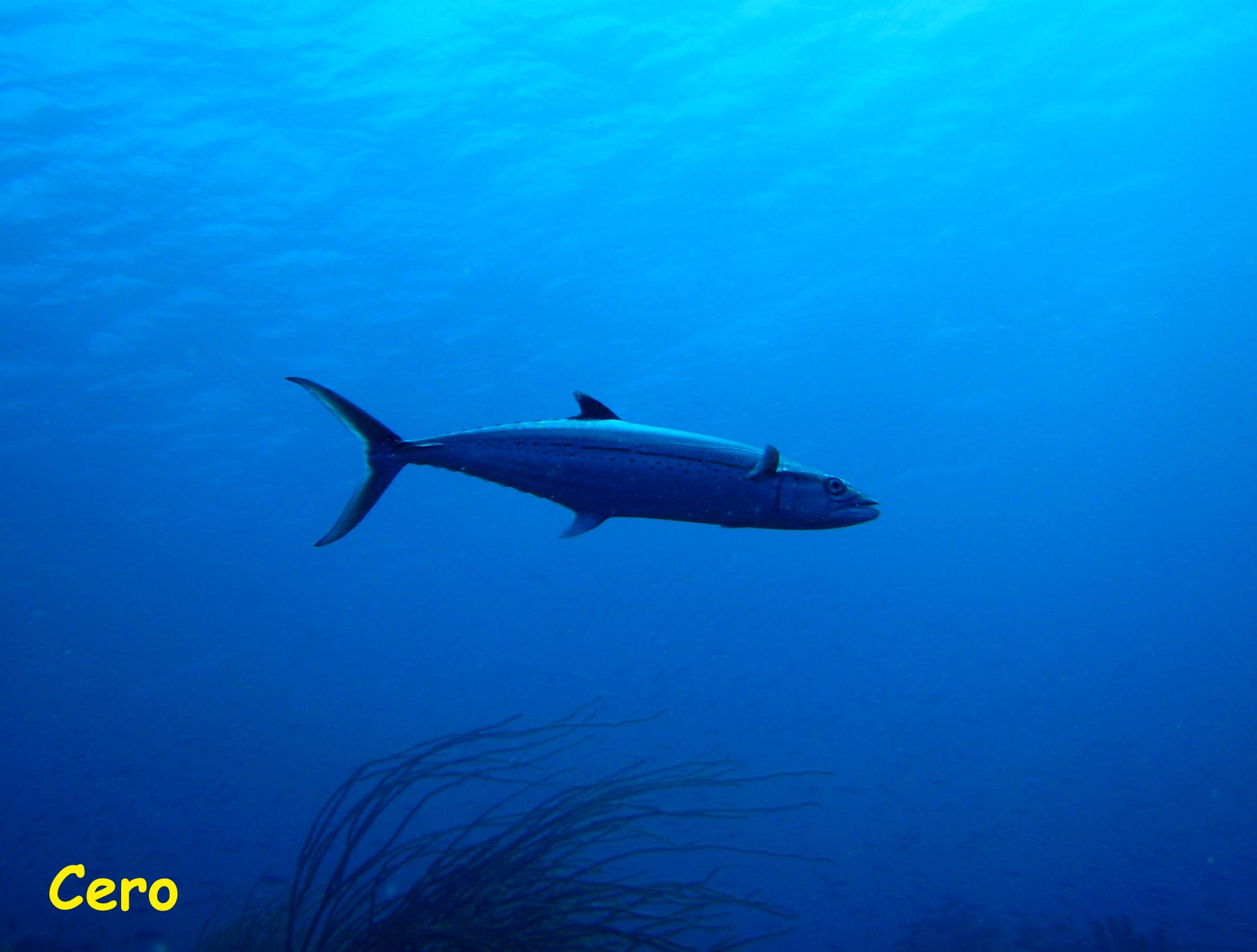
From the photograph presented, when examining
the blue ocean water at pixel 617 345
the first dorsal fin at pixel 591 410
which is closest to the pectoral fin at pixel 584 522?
the first dorsal fin at pixel 591 410

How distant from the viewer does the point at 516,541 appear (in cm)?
3572

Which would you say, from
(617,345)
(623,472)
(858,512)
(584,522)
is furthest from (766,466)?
(617,345)

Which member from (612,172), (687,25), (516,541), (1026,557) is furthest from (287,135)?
(1026,557)

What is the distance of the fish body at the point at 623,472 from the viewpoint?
2.45m

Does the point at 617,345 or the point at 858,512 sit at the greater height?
the point at 617,345

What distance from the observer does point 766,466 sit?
2.36 m

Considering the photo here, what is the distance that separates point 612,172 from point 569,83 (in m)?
2.84

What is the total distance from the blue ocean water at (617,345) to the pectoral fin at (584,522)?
1178 centimetres

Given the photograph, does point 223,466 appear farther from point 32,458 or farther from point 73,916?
point 73,916

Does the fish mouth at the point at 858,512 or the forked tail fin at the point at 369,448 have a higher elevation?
the forked tail fin at the point at 369,448

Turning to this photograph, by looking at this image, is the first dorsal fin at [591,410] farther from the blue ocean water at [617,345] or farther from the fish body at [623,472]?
the blue ocean water at [617,345]

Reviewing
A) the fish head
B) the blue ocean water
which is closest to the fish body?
the fish head

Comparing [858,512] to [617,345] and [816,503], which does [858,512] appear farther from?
[617,345]

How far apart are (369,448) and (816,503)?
174 centimetres
